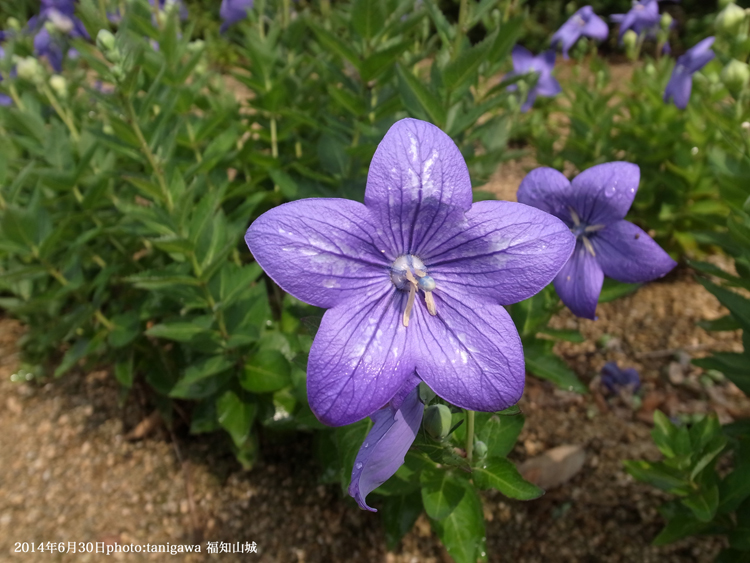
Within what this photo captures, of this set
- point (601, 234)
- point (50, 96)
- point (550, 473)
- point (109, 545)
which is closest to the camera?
point (601, 234)

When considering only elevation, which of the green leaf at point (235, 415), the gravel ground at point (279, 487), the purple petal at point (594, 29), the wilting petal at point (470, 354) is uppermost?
the wilting petal at point (470, 354)

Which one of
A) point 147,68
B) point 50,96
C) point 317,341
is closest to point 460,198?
point 317,341

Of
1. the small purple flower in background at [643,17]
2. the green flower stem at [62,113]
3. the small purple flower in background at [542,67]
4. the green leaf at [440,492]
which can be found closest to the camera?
the green leaf at [440,492]

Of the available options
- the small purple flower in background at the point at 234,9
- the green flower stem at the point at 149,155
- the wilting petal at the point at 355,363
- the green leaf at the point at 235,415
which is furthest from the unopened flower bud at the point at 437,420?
the small purple flower in background at the point at 234,9

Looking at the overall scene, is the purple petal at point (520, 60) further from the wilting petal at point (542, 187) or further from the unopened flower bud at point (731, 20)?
the wilting petal at point (542, 187)

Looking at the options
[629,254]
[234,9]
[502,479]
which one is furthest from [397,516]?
[234,9]

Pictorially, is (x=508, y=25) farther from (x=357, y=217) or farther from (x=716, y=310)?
(x=716, y=310)
